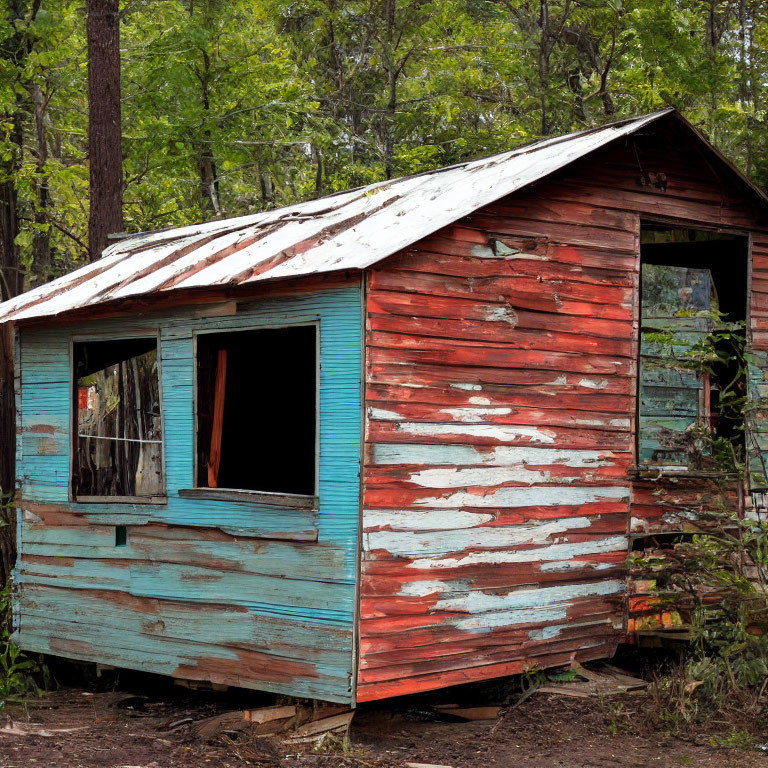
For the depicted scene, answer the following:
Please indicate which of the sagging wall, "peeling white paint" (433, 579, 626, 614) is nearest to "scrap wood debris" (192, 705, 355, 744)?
the sagging wall

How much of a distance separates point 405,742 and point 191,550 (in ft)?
7.18

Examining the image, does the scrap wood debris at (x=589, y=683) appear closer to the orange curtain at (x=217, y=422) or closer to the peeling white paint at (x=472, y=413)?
the peeling white paint at (x=472, y=413)

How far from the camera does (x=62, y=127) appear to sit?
18.1 meters

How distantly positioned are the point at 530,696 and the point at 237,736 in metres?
2.18

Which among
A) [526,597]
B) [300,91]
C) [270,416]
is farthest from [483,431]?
[300,91]

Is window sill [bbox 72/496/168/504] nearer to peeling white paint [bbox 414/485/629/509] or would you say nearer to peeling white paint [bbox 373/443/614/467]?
peeling white paint [bbox 373/443/614/467]

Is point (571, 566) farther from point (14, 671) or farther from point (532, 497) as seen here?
point (14, 671)

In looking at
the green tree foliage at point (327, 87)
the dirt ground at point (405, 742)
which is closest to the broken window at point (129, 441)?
the green tree foliage at point (327, 87)

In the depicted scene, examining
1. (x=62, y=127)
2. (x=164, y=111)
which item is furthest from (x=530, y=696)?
(x=62, y=127)

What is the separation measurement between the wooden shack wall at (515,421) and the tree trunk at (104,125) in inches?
271

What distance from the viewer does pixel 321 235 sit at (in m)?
7.40

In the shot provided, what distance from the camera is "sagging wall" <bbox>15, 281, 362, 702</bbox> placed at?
22.5 feet

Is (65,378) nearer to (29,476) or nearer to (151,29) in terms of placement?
(29,476)

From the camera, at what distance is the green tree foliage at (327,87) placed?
48.2 feet
